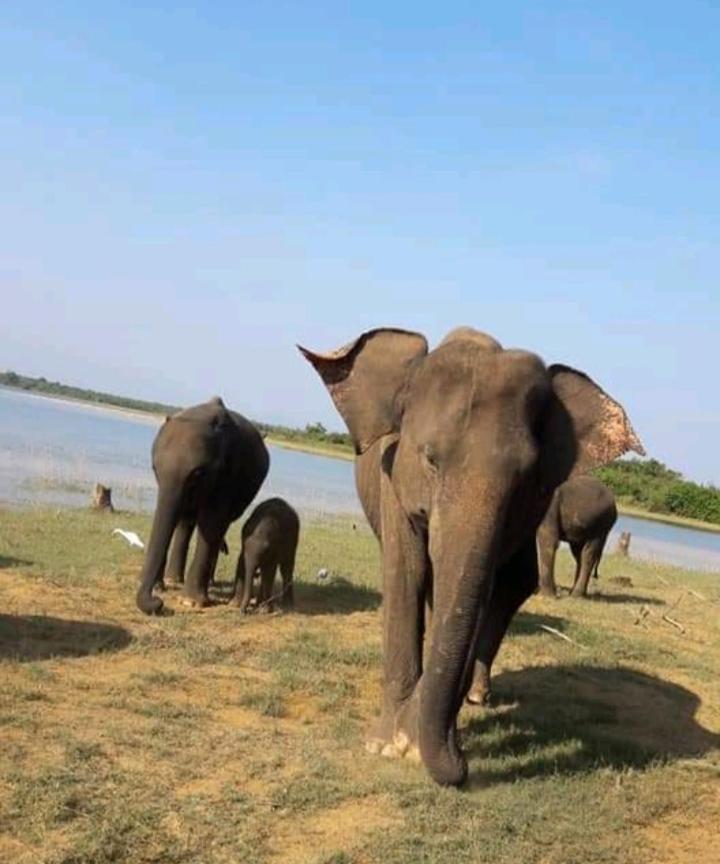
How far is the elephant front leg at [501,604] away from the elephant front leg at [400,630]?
1291 millimetres

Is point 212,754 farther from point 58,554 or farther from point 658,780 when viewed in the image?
point 58,554

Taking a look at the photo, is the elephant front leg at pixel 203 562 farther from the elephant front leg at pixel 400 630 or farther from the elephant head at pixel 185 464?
the elephant front leg at pixel 400 630

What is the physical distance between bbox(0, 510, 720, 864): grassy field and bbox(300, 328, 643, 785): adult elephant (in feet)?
1.84

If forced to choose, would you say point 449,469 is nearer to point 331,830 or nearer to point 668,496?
point 331,830

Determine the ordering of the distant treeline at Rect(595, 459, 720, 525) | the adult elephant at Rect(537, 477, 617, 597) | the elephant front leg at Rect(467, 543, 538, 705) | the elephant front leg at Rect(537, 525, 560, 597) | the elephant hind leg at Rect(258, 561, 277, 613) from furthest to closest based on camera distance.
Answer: the distant treeline at Rect(595, 459, 720, 525) < the adult elephant at Rect(537, 477, 617, 597) < the elephant front leg at Rect(537, 525, 560, 597) < the elephant hind leg at Rect(258, 561, 277, 613) < the elephant front leg at Rect(467, 543, 538, 705)

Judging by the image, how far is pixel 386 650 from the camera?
277 inches

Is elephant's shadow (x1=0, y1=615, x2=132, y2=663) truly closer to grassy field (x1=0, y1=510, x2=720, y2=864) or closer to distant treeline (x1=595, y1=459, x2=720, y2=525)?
grassy field (x1=0, y1=510, x2=720, y2=864)

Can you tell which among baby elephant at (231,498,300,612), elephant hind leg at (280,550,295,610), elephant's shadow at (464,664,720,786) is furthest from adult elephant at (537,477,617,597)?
elephant's shadow at (464,664,720,786)

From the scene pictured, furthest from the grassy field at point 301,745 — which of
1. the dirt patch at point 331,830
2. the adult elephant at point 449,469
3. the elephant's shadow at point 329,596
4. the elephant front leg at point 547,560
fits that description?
the elephant front leg at point 547,560

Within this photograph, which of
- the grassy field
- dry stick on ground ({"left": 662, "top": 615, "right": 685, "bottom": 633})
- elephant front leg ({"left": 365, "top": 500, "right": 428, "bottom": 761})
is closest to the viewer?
the grassy field

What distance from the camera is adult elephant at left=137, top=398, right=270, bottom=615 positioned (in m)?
11.4

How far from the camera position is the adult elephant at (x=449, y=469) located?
586 cm

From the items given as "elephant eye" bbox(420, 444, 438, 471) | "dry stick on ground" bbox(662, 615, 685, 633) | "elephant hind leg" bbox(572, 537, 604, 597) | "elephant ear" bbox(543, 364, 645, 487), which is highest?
"elephant ear" bbox(543, 364, 645, 487)

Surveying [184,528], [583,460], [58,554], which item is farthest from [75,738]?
[58,554]
